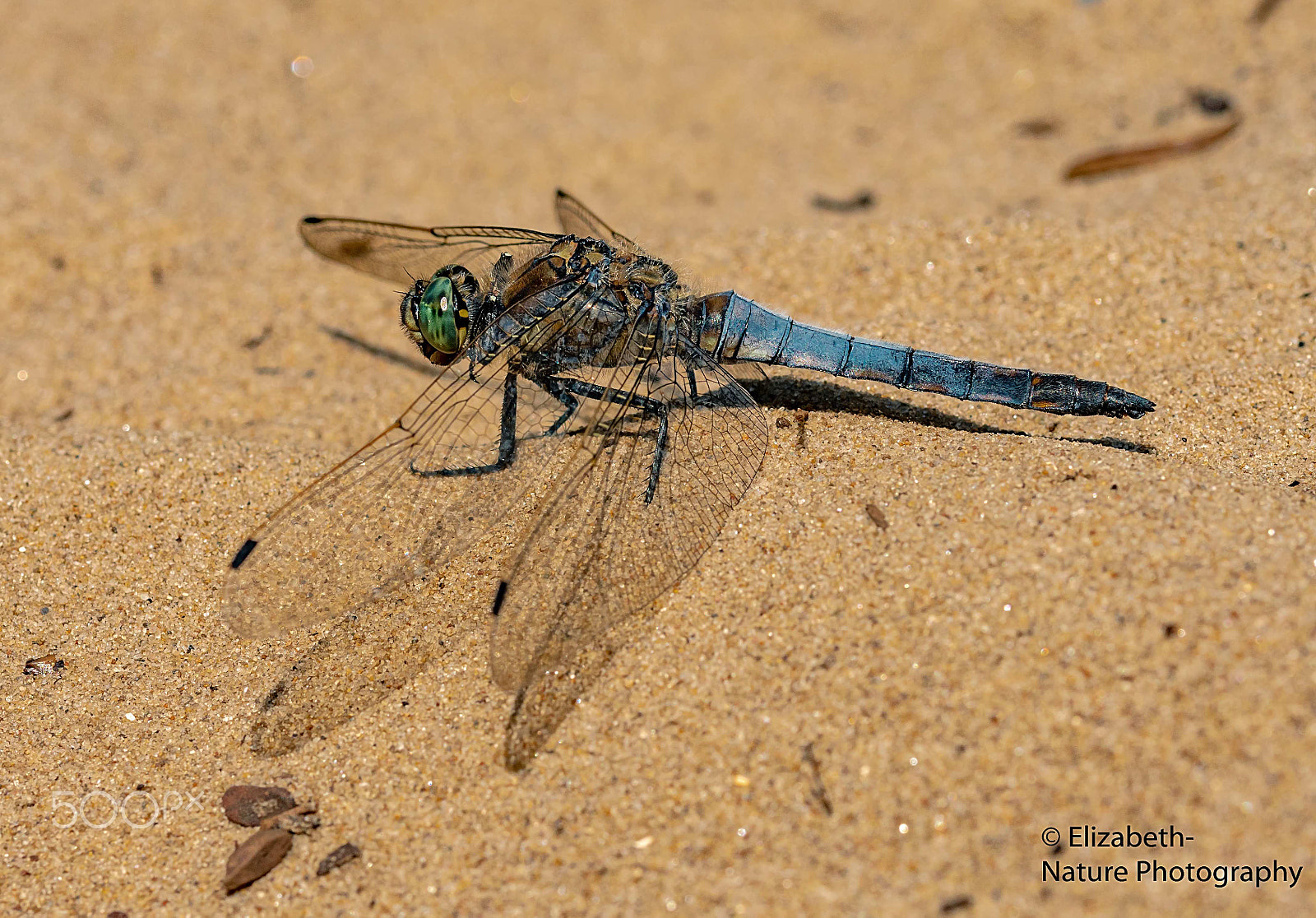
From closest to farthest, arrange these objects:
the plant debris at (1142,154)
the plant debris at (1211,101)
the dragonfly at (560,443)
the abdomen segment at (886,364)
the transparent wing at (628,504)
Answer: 1. the transparent wing at (628,504)
2. the dragonfly at (560,443)
3. the abdomen segment at (886,364)
4. the plant debris at (1142,154)
5. the plant debris at (1211,101)

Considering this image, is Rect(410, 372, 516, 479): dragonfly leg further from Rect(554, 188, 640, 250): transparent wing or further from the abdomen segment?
Rect(554, 188, 640, 250): transparent wing

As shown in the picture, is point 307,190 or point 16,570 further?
point 307,190

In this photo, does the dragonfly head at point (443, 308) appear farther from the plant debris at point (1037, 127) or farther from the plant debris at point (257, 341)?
the plant debris at point (1037, 127)

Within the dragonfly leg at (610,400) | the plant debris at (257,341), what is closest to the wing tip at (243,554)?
the dragonfly leg at (610,400)

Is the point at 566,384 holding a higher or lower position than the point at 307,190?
lower

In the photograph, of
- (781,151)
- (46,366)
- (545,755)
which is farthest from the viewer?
(781,151)

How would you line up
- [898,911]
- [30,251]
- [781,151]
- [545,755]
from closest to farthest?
[898,911]
[545,755]
[30,251]
[781,151]

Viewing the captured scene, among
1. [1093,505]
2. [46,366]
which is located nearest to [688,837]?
[1093,505]

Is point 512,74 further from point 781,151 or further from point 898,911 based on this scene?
point 898,911
